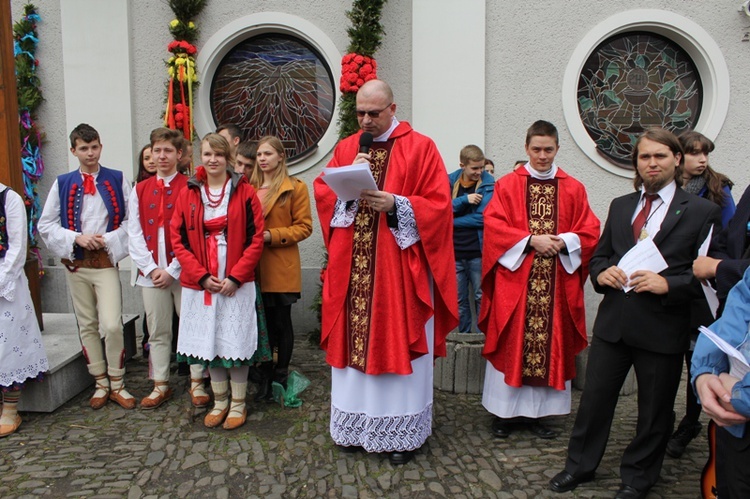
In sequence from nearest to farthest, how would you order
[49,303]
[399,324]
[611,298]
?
[611,298]
[399,324]
[49,303]

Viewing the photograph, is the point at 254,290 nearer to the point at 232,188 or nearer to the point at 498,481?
the point at 232,188

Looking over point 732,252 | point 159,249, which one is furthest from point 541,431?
point 159,249

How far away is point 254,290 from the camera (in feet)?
13.2

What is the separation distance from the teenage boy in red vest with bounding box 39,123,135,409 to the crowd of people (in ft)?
0.05

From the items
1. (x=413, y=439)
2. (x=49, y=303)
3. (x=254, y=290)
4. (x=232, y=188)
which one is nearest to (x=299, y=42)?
(x=232, y=188)

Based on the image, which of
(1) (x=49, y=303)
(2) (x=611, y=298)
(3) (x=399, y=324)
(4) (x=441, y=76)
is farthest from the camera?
(1) (x=49, y=303)

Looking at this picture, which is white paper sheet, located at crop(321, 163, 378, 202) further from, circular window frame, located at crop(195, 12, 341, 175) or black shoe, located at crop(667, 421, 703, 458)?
circular window frame, located at crop(195, 12, 341, 175)

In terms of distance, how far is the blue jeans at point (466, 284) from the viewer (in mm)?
5438

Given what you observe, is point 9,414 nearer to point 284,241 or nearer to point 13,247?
point 13,247

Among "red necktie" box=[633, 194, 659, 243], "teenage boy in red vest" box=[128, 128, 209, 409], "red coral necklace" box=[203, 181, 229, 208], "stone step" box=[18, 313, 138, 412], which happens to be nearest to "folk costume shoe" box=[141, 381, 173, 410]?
"teenage boy in red vest" box=[128, 128, 209, 409]

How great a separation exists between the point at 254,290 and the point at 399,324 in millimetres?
1192

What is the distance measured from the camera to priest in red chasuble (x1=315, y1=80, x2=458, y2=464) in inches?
134

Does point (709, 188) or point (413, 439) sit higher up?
point (709, 188)

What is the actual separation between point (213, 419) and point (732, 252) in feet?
10.8
